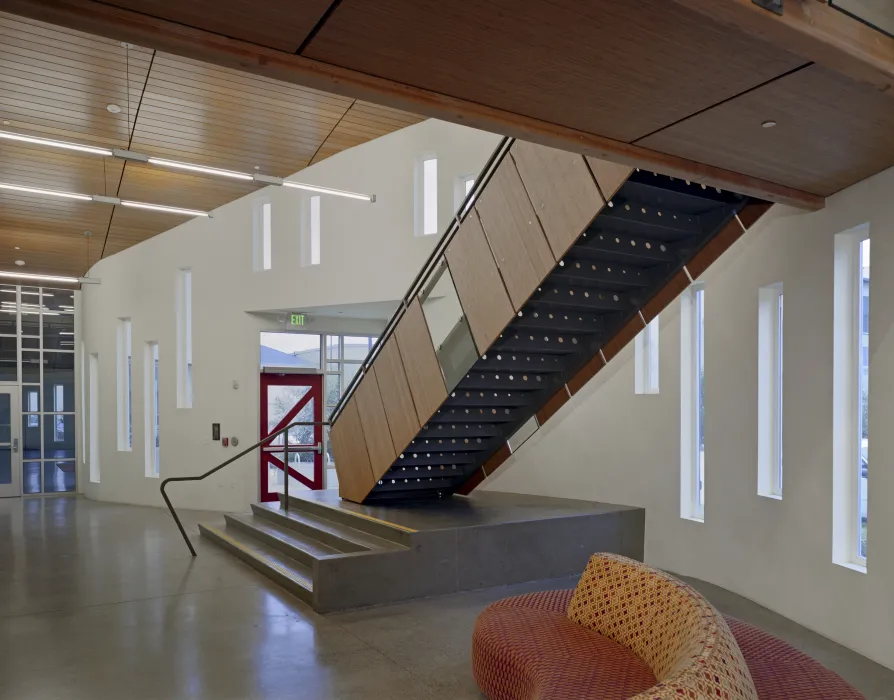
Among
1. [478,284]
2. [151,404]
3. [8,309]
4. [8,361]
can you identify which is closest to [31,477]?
[8,361]

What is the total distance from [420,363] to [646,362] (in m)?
2.55

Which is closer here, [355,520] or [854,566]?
[854,566]

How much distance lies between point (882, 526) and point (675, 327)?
3.07 meters

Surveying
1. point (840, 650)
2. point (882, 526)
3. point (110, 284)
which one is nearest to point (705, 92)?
point (882, 526)

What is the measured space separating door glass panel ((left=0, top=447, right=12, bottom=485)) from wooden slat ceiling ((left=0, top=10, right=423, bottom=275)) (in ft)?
16.7

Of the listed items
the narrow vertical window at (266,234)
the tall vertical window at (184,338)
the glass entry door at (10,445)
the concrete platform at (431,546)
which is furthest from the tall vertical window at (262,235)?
the glass entry door at (10,445)

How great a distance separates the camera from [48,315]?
17094mm

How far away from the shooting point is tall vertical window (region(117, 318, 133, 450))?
15.1 m

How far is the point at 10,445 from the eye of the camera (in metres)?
16.3

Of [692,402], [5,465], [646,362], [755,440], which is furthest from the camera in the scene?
[5,465]

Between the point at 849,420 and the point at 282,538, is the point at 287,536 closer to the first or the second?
the point at 282,538

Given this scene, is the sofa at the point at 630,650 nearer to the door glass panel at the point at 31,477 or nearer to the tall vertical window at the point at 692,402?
the tall vertical window at the point at 692,402

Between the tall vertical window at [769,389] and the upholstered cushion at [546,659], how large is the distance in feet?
8.44

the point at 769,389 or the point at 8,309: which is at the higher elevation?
the point at 8,309
